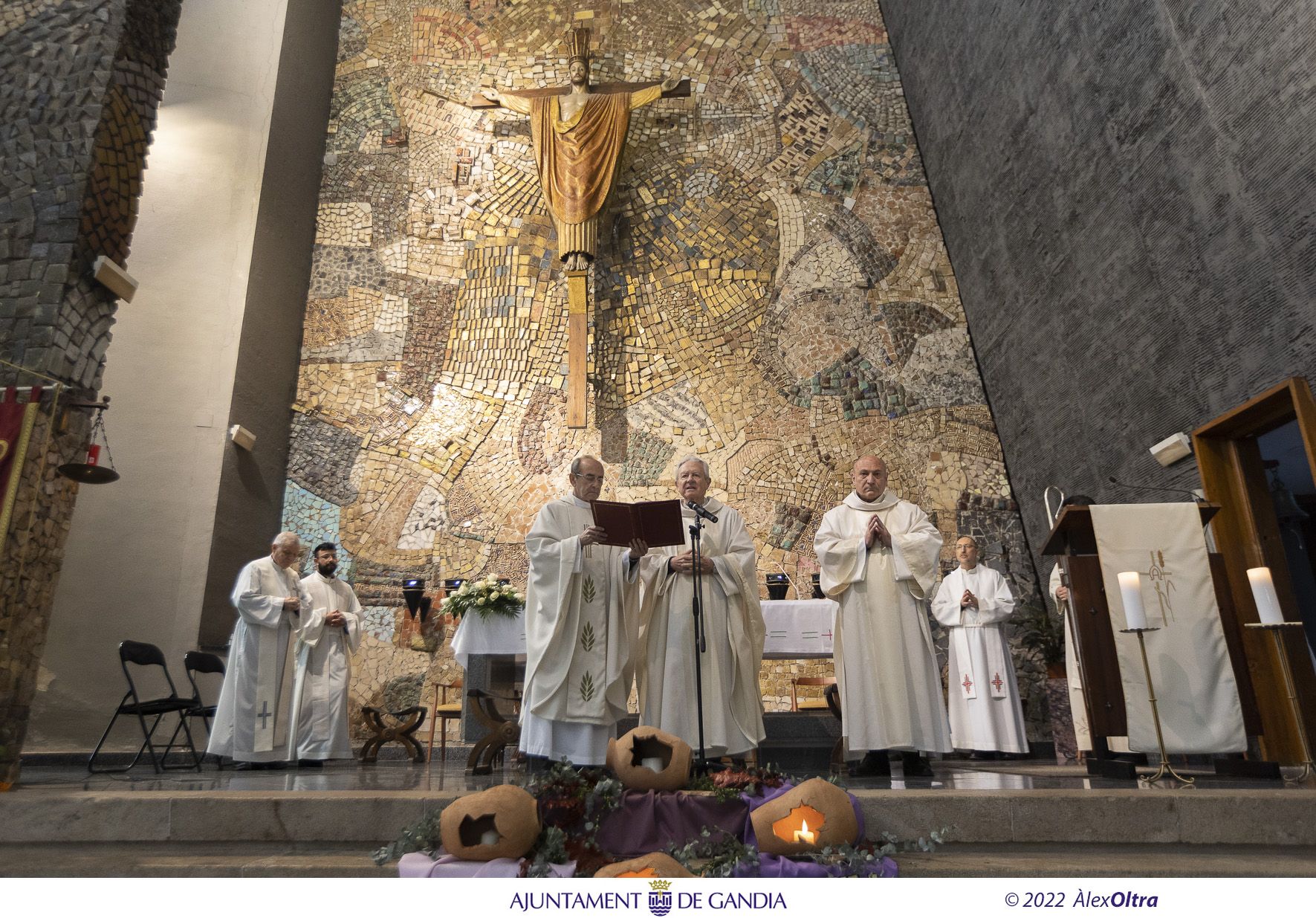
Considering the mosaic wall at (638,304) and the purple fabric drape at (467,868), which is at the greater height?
the mosaic wall at (638,304)

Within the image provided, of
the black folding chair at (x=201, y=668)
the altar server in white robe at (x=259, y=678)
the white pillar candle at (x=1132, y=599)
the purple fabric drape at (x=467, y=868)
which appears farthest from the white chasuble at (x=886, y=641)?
the black folding chair at (x=201, y=668)

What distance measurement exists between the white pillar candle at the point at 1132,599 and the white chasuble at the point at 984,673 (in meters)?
3.16

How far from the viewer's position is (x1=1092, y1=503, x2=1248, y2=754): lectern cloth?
4.35 meters

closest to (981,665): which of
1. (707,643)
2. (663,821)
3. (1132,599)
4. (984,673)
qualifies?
(984,673)

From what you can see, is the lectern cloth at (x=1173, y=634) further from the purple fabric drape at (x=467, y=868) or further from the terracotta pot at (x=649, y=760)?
the purple fabric drape at (x=467, y=868)

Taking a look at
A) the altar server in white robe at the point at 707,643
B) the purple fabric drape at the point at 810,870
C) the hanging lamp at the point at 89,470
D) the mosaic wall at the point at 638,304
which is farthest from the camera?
the mosaic wall at the point at 638,304

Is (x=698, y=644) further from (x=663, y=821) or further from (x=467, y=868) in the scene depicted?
(x=467, y=868)

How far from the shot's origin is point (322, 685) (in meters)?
6.86

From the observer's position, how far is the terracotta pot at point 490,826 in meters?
2.82

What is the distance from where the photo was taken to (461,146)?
9766 mm

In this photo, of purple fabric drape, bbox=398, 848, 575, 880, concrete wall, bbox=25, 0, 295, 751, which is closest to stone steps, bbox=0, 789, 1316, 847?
purple fabric drape, bbox=398, 848, 575, 880

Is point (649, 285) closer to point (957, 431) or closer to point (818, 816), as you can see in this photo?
point (957, 431)

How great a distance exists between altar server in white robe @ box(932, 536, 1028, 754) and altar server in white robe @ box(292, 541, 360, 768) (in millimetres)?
4665

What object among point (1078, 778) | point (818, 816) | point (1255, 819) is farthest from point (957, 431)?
point (818, 816)
